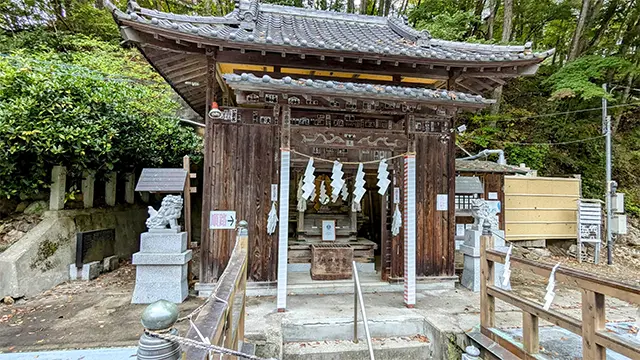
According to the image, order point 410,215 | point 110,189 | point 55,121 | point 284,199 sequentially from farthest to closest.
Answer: point 110,189 → point 55,121 → point 410,215 → point 284,199

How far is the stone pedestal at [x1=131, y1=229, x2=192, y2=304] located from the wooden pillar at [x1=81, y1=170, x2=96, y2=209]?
307 cm

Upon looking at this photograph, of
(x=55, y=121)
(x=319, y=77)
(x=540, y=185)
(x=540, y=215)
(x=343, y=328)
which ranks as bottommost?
(x=343, y=328)

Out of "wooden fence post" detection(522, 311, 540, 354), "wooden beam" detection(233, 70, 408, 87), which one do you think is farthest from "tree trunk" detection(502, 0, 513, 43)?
"wooden fence post" detection(522, 311, 540, 354)

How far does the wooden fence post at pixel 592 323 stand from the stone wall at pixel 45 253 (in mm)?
7926

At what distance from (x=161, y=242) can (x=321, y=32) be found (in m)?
5.46

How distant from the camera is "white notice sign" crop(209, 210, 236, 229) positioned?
5301 mm

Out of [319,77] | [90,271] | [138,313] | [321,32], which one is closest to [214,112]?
[319,77]

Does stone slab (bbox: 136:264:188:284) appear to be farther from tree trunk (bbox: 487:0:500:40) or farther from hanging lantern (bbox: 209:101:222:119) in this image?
tree trunk (bbox: 487:0:500:40)

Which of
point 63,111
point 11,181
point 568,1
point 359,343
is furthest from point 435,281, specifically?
point 568,1

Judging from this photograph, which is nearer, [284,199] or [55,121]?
[284,199]

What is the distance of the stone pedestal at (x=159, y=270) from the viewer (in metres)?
4.91

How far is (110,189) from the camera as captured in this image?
7.64m

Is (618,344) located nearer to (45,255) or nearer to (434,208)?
(434,208)

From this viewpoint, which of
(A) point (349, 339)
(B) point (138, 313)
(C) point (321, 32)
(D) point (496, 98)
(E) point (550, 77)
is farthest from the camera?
(D) point (496, 98)
